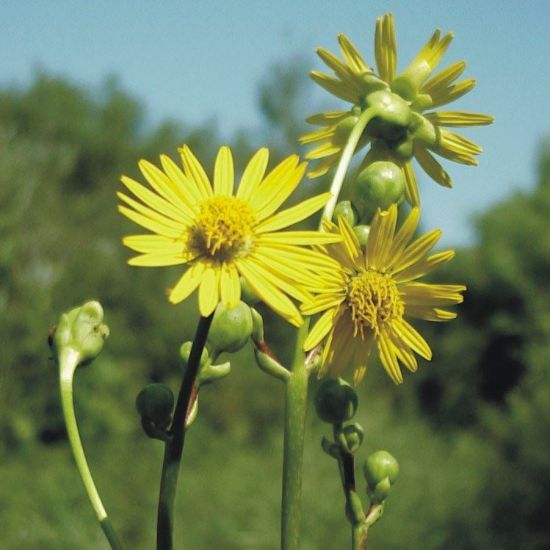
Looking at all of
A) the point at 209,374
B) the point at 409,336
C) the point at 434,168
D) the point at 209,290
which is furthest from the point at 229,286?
the point at 434,168

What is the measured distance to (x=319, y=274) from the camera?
2.64 feet

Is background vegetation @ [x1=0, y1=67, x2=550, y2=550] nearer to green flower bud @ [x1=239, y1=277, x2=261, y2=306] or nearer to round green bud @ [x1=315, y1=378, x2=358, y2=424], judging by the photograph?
round green bud @ [x1=315, y1=378, x2=358, y2=424]

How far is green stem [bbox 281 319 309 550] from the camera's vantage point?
0.79 m

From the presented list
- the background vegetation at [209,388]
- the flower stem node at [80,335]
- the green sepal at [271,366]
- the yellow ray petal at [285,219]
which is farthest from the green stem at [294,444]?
the background vegetation at [209,388]

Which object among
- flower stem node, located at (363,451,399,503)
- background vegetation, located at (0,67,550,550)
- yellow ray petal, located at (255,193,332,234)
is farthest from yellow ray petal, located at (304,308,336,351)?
background vegetation, located at (0,67,550,550)

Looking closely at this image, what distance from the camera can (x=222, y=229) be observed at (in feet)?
2.61

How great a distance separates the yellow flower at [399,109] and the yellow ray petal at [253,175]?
9 cm

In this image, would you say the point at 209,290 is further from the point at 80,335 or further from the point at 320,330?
the point at 80,335

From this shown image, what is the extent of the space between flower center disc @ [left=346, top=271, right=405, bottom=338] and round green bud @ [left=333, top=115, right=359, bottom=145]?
0.18 m

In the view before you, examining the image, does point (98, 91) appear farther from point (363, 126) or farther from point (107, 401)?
point (363, 126)

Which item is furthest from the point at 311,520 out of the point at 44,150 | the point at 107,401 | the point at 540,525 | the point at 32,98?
the point at 32,98

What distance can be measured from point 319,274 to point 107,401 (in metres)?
8.37

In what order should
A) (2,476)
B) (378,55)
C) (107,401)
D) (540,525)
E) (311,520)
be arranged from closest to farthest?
(378,55) → (311,520) → (540,525) → (2,476) → (107,401)

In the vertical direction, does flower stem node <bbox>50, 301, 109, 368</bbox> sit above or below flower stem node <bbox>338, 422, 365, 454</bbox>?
above
